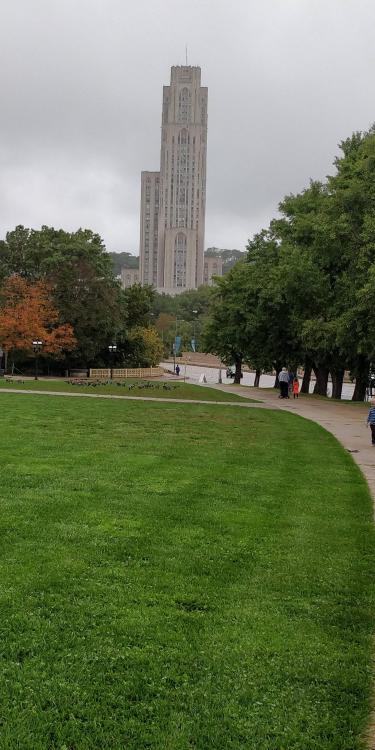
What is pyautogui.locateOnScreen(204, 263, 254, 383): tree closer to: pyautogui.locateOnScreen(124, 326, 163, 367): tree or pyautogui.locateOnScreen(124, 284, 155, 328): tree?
pyautogui.locateOnScreen(124, 326, 163, 367): tree

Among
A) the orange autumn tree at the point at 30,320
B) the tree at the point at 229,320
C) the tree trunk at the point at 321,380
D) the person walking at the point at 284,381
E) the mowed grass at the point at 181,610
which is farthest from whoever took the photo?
the orange autumn tree at the point at 30,320

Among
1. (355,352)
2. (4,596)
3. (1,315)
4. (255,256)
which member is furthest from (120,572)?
(1,315)

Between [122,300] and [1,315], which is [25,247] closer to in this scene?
[122,300]

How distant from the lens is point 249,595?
4770 mm

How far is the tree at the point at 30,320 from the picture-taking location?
50469mm

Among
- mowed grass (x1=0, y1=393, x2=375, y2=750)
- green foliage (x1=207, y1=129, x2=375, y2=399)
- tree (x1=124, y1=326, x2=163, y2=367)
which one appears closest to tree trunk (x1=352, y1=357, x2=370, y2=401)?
green foliage (x1=207, y1=129, x2=375, y2=399)

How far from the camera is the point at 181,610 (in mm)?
4363

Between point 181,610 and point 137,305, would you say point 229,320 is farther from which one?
point 181,610

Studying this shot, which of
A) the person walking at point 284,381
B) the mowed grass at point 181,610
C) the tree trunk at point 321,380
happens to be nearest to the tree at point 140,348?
the tree trunk at point 321,380

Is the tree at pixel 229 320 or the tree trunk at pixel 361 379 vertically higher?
the tree at pixel 229 320

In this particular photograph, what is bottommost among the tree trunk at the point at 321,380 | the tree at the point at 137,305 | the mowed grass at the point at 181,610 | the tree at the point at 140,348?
the mowed grass at the point at 181,610

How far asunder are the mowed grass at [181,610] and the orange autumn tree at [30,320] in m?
42.4

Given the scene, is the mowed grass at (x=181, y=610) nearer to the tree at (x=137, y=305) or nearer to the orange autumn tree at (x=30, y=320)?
the orange autumn tree at (x=30, y=320)

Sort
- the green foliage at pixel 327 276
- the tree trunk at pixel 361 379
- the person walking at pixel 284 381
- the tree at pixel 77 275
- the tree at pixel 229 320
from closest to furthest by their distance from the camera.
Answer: the green foliage at pixel 327 276
the person walking at pixel 284 381
the tree trunk at pixel 361 379
the tree at pixel 229 320
the tree at pixel 77 275
